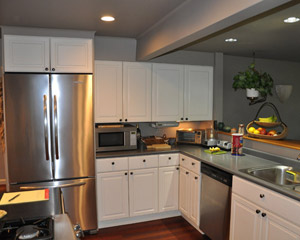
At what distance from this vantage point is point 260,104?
490cm

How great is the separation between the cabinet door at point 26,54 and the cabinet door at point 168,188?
194 centimetres

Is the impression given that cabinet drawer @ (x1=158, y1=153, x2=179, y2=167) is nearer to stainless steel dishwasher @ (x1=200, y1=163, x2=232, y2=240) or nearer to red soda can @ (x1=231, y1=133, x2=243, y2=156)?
stainless steel dishwasher @ (x1=200, y1=163, x2=232, y2=240)

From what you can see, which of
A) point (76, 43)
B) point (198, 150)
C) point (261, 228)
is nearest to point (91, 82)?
point (76, 43)

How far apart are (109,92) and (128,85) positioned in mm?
278

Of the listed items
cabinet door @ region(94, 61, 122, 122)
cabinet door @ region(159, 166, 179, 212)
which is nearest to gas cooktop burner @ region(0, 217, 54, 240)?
cabinet door @ region(94, 61, 122, 122)

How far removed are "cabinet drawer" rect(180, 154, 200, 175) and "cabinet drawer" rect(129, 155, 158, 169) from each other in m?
0.35

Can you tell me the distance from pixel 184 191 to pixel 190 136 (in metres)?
0.82

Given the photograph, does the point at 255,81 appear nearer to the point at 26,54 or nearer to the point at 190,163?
the point at 190,163

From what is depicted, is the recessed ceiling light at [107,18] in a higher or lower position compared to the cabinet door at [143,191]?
higher

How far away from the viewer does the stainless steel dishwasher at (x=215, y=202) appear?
2.58m

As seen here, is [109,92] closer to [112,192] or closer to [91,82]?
[91,82]

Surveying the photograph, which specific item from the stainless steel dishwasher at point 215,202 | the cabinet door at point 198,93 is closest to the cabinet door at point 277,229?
the stainless steel dishwasher at point 215,202

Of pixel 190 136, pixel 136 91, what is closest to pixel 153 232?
pixel 190 136

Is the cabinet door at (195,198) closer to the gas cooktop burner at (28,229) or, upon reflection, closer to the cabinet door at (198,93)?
the cabinet door at (198,93)
